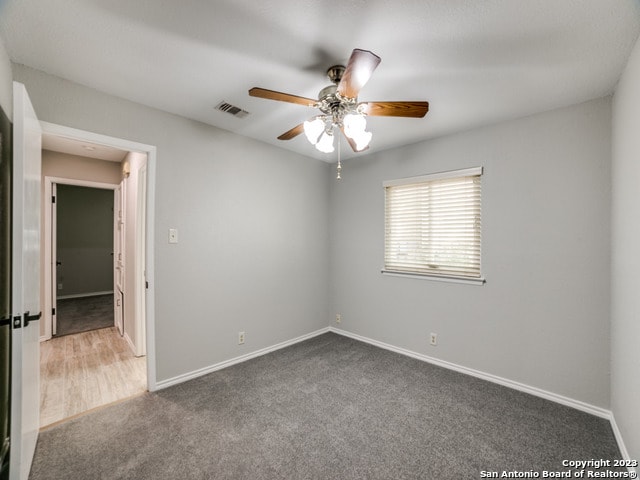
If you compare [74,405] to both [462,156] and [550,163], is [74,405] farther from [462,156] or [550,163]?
[550,163]

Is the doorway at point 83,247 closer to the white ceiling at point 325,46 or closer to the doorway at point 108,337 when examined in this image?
the doorway at point 108,337

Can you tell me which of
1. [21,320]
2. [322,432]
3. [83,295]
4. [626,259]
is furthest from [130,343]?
[626,259]

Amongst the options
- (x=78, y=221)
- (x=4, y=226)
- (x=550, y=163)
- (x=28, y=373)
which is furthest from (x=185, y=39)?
(x=78, y=221)

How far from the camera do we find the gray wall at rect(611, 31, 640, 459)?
159cm

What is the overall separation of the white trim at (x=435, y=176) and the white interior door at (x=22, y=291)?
3.09 m

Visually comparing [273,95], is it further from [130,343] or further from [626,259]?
[130,343]

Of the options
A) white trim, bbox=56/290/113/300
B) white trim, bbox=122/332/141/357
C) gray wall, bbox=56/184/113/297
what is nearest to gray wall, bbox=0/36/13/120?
white trim, bbox=122/332/141/357

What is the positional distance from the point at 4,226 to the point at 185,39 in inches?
62.0

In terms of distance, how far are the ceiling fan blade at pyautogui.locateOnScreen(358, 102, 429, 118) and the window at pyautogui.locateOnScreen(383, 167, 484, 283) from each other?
1325 millimetres

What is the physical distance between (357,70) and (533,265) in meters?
2.26

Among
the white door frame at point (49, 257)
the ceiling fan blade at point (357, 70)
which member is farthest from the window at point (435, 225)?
the white door frame at point (49, 257)

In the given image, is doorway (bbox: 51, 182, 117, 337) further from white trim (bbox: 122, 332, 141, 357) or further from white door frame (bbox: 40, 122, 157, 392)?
white door frame (bbox: 40, 122, 157, 392)

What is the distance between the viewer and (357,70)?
1402 millimetres

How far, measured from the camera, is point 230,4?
1368 millimetres
